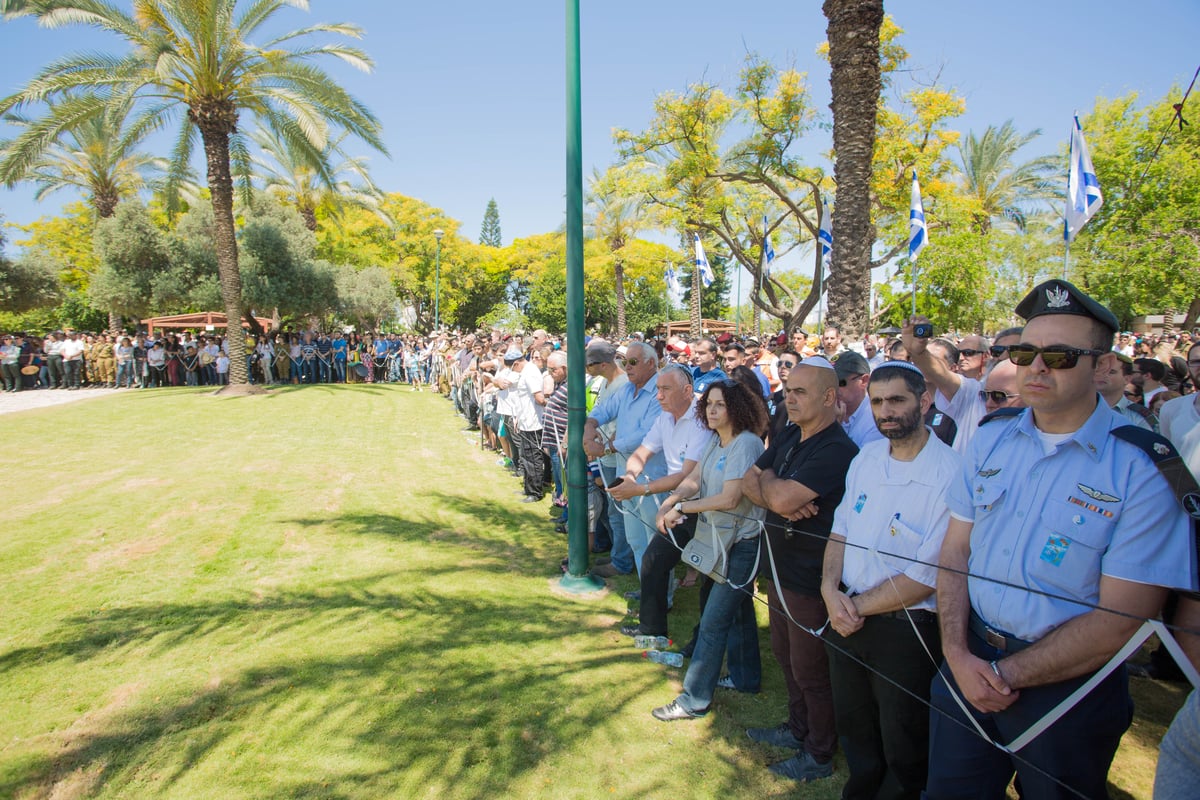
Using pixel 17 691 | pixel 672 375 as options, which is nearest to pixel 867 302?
pixel 672 375

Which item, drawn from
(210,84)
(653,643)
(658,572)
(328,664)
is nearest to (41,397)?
(210,84)

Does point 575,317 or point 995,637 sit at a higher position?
point 575,317

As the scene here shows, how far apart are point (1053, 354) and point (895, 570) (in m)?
1.00

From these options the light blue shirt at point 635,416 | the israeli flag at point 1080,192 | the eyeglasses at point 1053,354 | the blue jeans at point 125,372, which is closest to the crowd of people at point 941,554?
the eyeglasses at point 1053,354

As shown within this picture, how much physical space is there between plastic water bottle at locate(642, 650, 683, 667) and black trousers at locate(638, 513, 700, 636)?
0.14 m

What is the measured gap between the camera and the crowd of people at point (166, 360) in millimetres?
20750

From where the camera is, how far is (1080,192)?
336 inches

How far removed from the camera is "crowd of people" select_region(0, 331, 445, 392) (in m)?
20.8

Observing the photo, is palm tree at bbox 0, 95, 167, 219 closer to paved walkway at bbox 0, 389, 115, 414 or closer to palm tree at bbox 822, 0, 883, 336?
paved walkway at bbox 0, 389, 115, 414

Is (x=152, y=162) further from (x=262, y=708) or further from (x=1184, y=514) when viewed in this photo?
(x=1184, y=514)

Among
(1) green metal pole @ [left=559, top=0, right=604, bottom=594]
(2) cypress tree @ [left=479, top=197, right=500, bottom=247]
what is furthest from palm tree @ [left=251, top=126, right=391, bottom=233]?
(2) cypress tree @ [left=479, top=197, right=500, bottom=247]

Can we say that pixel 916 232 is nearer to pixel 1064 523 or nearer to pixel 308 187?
pixel 1064 523

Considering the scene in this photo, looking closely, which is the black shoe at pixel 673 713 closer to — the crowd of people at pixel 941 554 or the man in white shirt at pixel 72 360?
the crowd of people at pixel 941 554

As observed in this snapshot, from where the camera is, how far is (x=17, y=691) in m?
3.88
